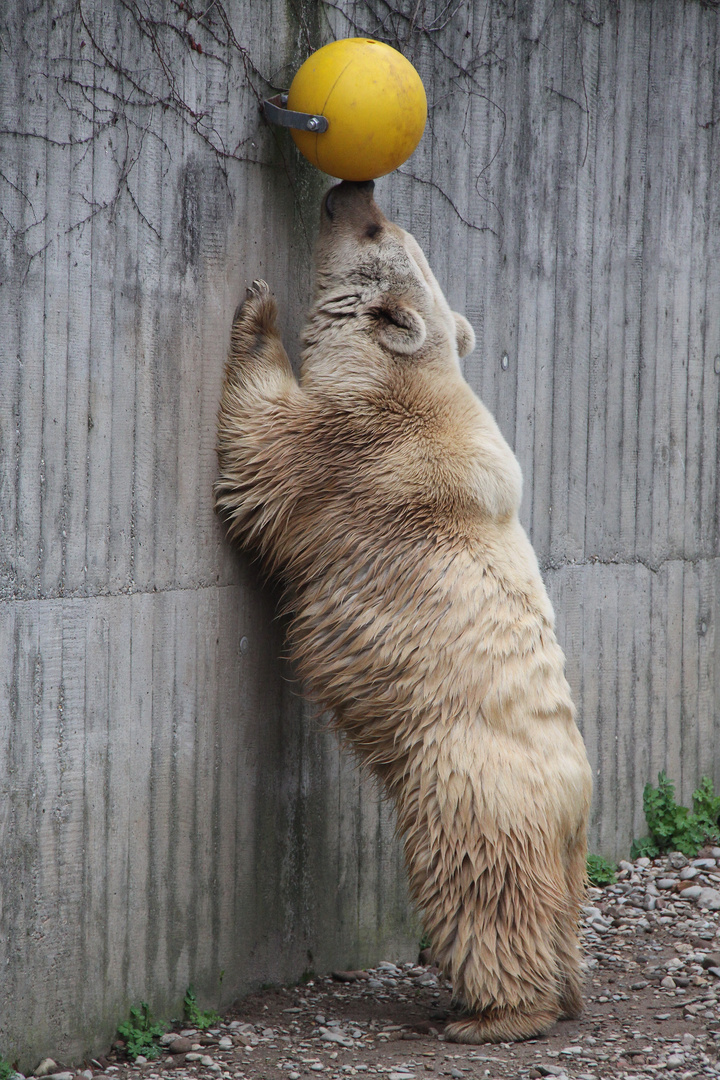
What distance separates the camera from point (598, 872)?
5660mm

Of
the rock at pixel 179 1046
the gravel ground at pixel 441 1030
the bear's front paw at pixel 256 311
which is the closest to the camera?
the gravel ground at pixel 441 1030

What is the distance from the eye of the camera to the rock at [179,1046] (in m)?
3.74

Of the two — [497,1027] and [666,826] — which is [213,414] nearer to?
[497,1027]

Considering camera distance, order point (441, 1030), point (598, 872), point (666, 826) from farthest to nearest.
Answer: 1. point (666, 826)
2. point (598, 872)
3. point (441, 1030)

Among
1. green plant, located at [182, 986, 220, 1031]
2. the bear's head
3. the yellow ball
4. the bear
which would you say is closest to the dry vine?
the yellow ball

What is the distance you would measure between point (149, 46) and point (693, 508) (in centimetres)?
381

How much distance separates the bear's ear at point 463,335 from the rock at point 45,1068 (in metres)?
2.91

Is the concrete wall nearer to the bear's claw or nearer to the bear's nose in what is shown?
the bear's claw

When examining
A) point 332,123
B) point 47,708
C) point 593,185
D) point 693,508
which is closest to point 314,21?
point 332,123

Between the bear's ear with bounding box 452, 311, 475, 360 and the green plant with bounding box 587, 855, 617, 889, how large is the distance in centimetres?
277

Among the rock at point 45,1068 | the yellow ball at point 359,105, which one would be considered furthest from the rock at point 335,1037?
the yellow ball at point 359,105

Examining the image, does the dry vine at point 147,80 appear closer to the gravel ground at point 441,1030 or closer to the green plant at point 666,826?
the gravel ground at point 441,1030

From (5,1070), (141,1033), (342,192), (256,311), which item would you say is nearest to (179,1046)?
(141,1033)

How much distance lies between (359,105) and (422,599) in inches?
66.7
